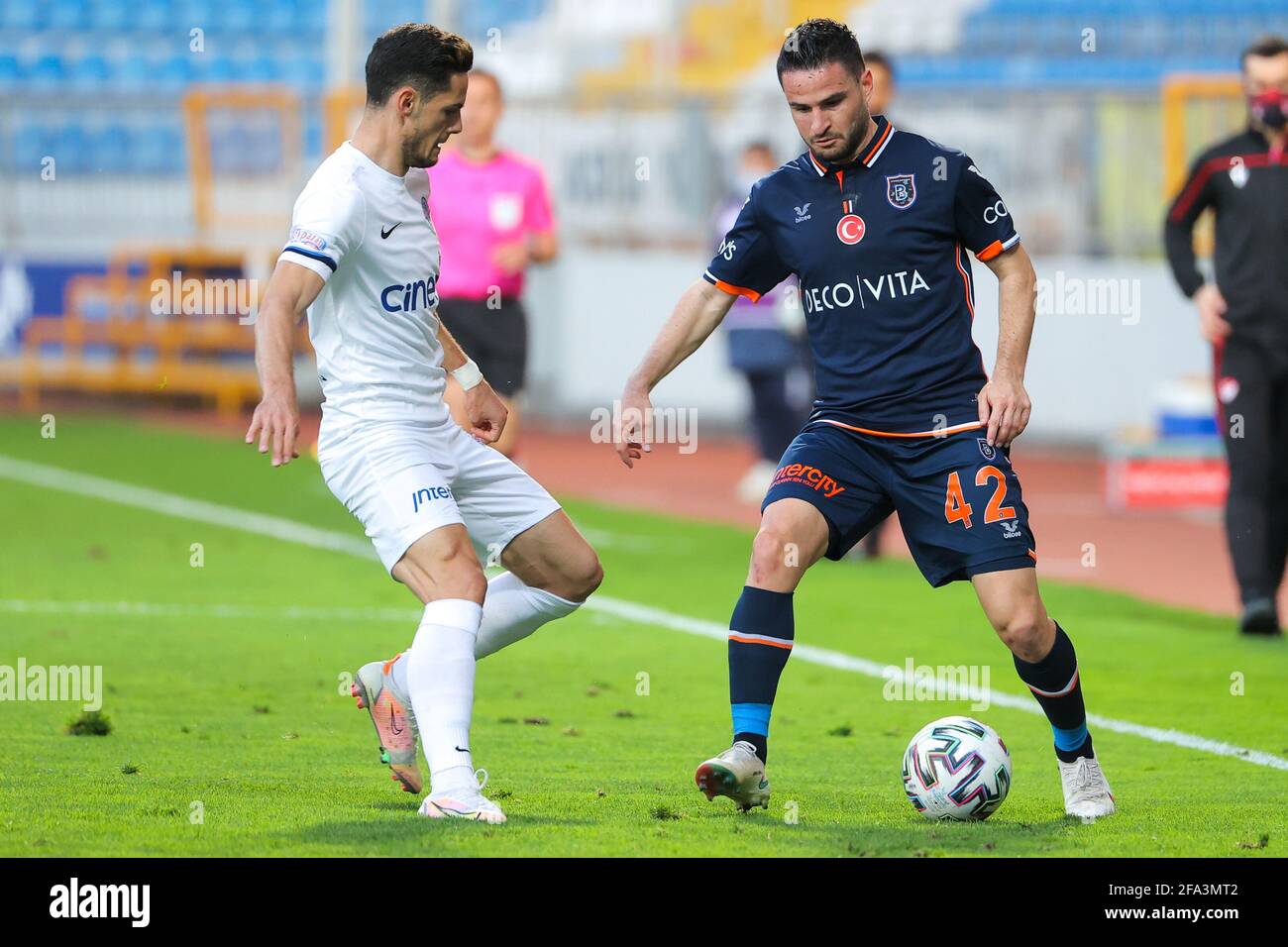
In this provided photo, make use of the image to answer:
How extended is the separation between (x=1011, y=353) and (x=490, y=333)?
523 centimetres

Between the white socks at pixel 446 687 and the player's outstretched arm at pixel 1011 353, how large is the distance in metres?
1.46

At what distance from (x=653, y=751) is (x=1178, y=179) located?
11.3 meters

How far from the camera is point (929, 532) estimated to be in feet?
18.3

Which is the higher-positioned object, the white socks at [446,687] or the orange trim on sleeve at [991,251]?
the orange trim on sleeve at [991,251]

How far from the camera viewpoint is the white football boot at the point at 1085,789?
18.0 feet

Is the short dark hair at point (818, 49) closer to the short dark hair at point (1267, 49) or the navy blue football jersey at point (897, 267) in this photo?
the navy blue football jersey at point (897, 267)

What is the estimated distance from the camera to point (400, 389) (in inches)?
217

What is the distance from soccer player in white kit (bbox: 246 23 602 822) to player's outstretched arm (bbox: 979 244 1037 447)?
133 cm

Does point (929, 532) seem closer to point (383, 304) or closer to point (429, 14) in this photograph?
point (383, 304)

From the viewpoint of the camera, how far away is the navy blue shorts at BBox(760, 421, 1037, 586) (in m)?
5.50
